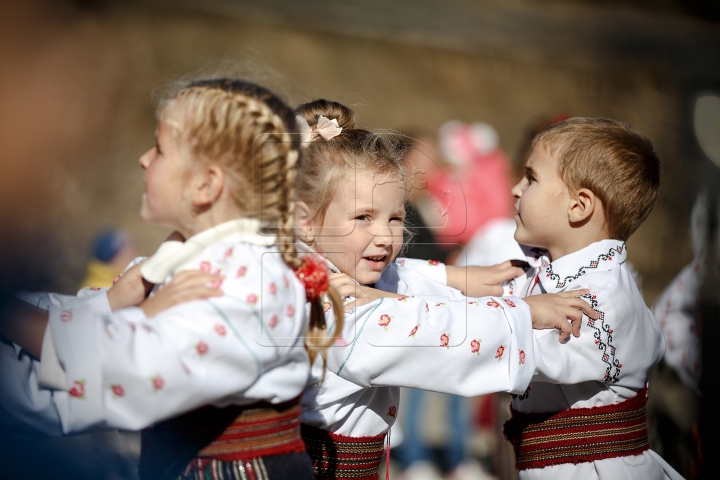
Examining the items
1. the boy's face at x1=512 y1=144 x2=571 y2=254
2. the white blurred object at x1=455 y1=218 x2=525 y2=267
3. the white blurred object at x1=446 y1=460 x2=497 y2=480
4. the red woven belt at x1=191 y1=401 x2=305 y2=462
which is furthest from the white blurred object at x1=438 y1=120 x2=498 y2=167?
the red woven belt at x1=191 y1=401 x2=305 y2=462

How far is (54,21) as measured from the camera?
4.09 m

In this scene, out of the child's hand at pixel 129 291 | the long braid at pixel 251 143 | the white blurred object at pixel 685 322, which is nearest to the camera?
the long braid at pixel 251 143

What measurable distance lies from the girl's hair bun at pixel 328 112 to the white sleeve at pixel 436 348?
19.5 inches

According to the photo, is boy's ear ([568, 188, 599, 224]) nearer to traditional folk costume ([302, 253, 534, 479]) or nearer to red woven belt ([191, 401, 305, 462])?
traditional folk costume ([302, 253, 534, 479])

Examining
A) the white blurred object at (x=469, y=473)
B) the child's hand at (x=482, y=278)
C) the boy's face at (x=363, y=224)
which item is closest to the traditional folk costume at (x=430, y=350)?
the boy's face at (x=363, y=224)

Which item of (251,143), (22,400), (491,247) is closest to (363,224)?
(251,143)

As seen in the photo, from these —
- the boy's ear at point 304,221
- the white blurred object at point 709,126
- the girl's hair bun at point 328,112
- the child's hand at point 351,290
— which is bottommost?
the child's hand at point 351,290

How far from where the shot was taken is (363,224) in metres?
1.66

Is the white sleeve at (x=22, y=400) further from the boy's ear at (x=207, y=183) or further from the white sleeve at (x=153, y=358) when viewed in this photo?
the boy's ear at (x=207, y=183)

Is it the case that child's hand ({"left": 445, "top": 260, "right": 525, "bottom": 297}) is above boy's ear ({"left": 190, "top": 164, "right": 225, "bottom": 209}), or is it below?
below

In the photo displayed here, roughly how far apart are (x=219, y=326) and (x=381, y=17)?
5.37m

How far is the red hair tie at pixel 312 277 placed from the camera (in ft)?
4.40

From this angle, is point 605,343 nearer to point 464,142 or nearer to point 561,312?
point 561,312

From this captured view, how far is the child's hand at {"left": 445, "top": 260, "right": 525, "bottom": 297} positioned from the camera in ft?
6.56
